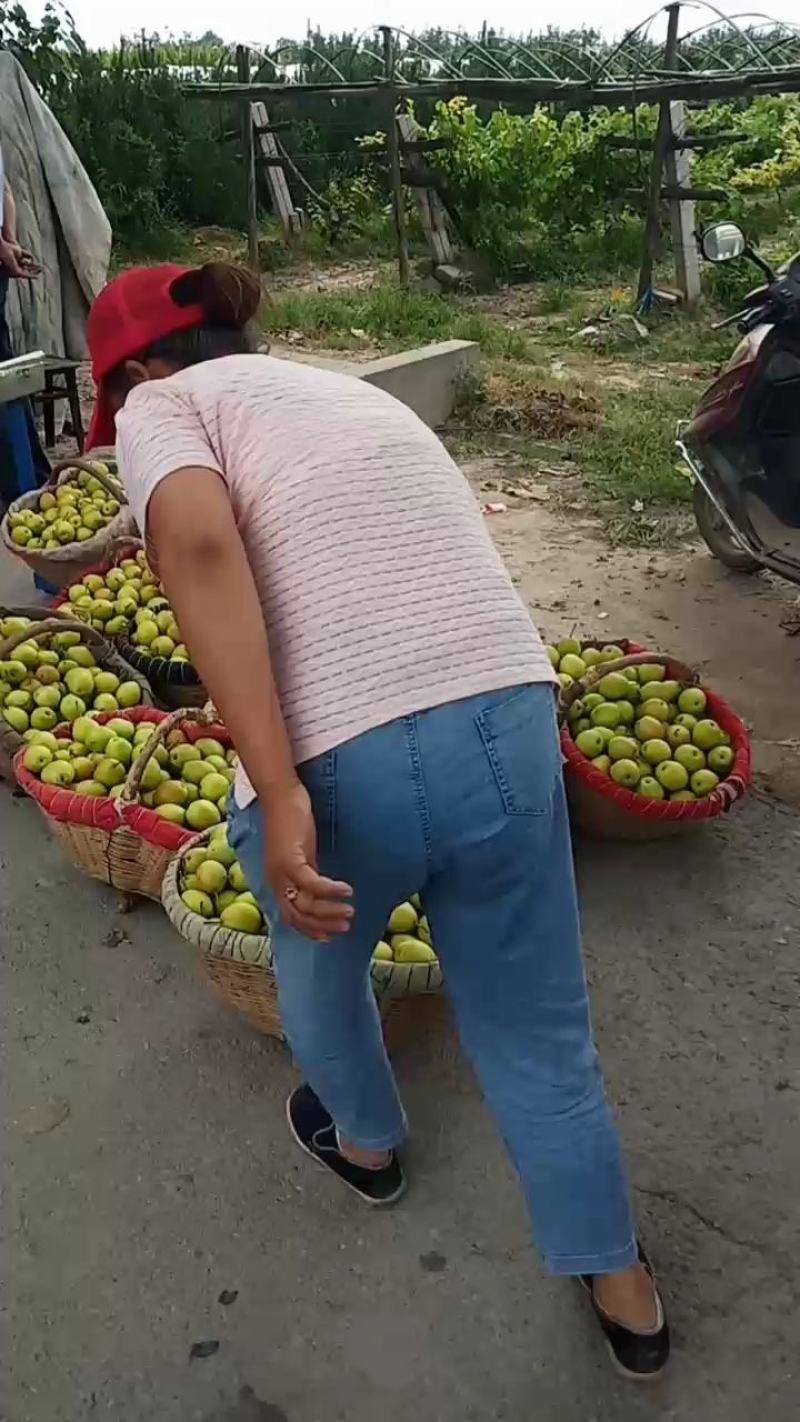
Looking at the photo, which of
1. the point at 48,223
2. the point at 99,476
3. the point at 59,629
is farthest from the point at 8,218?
the point at 59,629

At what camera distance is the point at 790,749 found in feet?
13.4

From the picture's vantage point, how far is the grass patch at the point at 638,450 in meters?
6.48

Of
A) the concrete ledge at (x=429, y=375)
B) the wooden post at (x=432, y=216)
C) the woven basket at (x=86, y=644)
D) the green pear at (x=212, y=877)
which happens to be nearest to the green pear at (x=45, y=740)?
the woven basket at (x=86, y=644)

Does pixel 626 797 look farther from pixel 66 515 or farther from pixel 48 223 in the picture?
pixel 48 223

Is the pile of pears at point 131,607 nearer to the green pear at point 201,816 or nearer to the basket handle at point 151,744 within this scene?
the basket handle at point 151,744

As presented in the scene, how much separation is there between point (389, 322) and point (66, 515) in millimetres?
5510

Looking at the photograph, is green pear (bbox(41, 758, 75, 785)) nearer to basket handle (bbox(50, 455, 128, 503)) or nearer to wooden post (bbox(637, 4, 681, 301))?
basket handle (bbox(50, 455, 128, 503))

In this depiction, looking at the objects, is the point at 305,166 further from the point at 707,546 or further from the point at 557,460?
the point at 707,546

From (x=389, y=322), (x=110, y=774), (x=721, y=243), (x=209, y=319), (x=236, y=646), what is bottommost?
(x=389, y=322)

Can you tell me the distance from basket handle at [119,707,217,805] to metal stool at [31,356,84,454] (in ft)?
9.11

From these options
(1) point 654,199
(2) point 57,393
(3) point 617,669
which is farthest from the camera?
(1) point 654,199

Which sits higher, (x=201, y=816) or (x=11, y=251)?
(x=11, y=251)

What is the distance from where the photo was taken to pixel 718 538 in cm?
552

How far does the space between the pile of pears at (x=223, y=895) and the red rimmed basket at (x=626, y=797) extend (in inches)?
39.2
